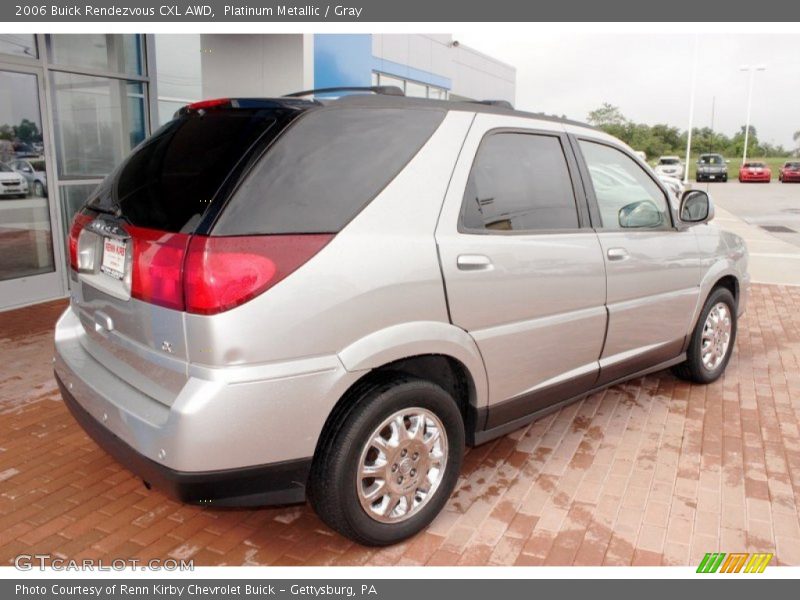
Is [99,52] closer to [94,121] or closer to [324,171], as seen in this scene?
[94,121]

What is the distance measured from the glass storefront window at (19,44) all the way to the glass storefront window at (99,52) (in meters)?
0.19

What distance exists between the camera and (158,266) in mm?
2299

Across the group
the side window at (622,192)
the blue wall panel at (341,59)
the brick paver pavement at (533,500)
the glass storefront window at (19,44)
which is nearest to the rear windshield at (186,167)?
the brick paver pavement at (533,500)

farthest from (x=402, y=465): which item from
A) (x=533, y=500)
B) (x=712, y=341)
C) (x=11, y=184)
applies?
(x=11, y=184)

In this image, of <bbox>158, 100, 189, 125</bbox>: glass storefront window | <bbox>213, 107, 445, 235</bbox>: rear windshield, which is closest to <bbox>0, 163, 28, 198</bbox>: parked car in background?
<bbox>158, 100, 189, 125</bbox>: glass storefront window

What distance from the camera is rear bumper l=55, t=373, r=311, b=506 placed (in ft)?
7.43

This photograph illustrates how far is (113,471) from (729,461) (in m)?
3.36

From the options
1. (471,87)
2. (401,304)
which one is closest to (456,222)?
(401,304)

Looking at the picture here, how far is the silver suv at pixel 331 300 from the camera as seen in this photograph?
2.24 m

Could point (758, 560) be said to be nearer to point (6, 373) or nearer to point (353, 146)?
point (353, 146)

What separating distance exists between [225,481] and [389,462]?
2.20ft

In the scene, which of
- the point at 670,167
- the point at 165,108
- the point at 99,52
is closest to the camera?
the point at 99,52

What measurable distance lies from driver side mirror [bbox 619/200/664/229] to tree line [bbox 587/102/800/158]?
67201mm

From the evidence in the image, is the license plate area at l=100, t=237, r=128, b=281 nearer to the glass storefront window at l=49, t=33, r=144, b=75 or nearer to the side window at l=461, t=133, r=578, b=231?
the side window at l=461, t=133, r=578, b=231
